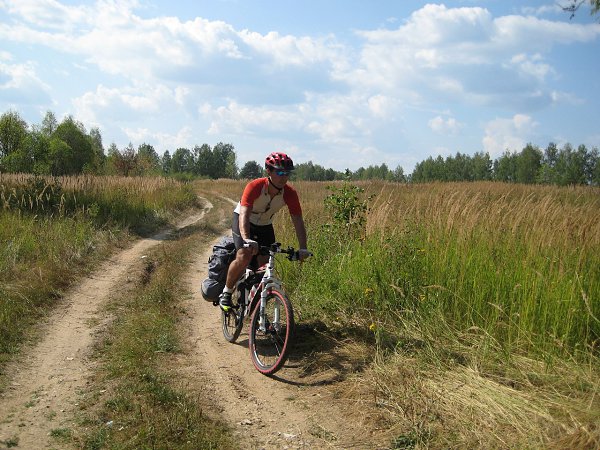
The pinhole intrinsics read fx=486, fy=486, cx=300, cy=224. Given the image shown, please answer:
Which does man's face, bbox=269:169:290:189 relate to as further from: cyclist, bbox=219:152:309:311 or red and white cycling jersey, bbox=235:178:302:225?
red and white cycling jersey, bbox=235:178:302:225

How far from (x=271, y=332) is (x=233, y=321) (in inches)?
51.1

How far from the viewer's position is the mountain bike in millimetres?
5466

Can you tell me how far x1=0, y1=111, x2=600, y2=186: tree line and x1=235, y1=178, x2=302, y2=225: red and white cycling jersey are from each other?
3162 mm

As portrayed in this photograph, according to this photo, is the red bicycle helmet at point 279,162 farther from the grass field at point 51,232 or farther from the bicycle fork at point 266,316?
the grass field at point 51,232

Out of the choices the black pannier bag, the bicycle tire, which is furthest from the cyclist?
the black pannier bag

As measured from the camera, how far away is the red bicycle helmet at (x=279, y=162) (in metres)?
5.91

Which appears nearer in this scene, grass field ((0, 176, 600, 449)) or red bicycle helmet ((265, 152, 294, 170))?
grass field ((0, 176, 600, 449))

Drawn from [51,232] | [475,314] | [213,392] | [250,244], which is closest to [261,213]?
[250,244]

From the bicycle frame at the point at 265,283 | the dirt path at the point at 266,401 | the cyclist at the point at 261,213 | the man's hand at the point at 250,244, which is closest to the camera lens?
the dirt path at the point at 266,401

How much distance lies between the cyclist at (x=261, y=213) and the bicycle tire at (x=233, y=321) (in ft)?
0.45

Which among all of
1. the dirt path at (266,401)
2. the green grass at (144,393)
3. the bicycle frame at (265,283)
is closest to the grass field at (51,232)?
the green grass at (144,393)

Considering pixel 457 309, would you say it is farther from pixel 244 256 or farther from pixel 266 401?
pixel 244 256

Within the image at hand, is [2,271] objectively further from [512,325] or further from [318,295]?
[512,325]

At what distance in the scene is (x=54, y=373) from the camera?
5.49 meters
